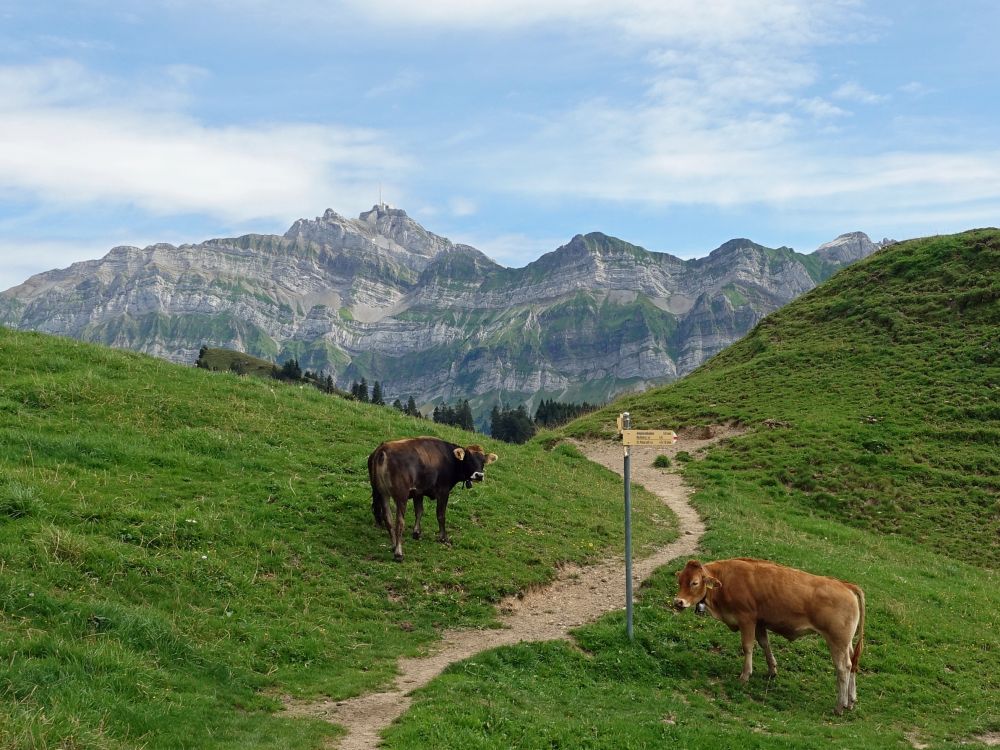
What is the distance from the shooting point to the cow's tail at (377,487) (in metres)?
19.0

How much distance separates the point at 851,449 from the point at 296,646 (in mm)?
35187

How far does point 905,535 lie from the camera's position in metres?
32.4

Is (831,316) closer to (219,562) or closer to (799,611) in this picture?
(799,611)

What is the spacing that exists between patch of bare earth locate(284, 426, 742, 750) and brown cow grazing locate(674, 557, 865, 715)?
136 inches

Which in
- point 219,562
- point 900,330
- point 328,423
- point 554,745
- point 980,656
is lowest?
point 980,656

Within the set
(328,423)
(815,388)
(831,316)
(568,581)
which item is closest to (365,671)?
(568,581)

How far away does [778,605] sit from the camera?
15281 millimetres

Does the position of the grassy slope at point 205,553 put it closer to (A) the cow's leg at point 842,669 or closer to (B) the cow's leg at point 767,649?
(B) the cow's leg at point 767,649

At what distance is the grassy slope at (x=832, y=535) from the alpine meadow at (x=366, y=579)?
0.10m

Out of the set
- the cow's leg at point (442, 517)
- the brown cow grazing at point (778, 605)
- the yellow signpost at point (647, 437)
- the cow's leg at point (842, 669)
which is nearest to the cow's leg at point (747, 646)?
the brown cow grazing at point (778, 605)

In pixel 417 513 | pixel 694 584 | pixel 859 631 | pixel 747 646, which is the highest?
pixel 417 513

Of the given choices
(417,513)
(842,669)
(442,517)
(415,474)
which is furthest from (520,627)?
(842,669)

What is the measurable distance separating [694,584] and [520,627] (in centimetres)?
429

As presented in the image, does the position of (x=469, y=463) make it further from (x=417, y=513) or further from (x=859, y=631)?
(x=859, y=631)
